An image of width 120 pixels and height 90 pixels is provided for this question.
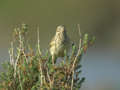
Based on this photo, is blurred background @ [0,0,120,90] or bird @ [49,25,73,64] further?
blurred background @ [0,0,120,90]

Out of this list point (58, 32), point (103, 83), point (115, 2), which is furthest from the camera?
point (115, 2)

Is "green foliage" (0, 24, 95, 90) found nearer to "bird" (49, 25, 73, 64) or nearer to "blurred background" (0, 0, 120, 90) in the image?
"bird" (49, 25, 73, 64)

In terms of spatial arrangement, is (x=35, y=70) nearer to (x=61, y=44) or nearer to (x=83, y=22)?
(x=61, y=44)

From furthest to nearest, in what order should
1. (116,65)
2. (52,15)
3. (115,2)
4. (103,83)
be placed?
(115,2), (52,15), (116,65), (103,83)

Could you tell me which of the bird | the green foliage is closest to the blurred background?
the bird

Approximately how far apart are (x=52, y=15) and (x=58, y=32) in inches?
351

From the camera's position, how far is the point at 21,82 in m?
5.66

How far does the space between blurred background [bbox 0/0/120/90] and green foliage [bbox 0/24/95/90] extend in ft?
21.9

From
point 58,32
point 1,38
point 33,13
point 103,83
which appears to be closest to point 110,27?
point 33,13

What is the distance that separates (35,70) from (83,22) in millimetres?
10385

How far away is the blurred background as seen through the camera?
1362cm

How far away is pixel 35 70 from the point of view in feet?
18.9

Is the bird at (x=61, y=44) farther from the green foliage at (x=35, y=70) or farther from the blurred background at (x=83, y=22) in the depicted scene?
the blurred background at (x=83, y=22)

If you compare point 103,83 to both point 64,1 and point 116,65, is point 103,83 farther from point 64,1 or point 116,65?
point 64,1
